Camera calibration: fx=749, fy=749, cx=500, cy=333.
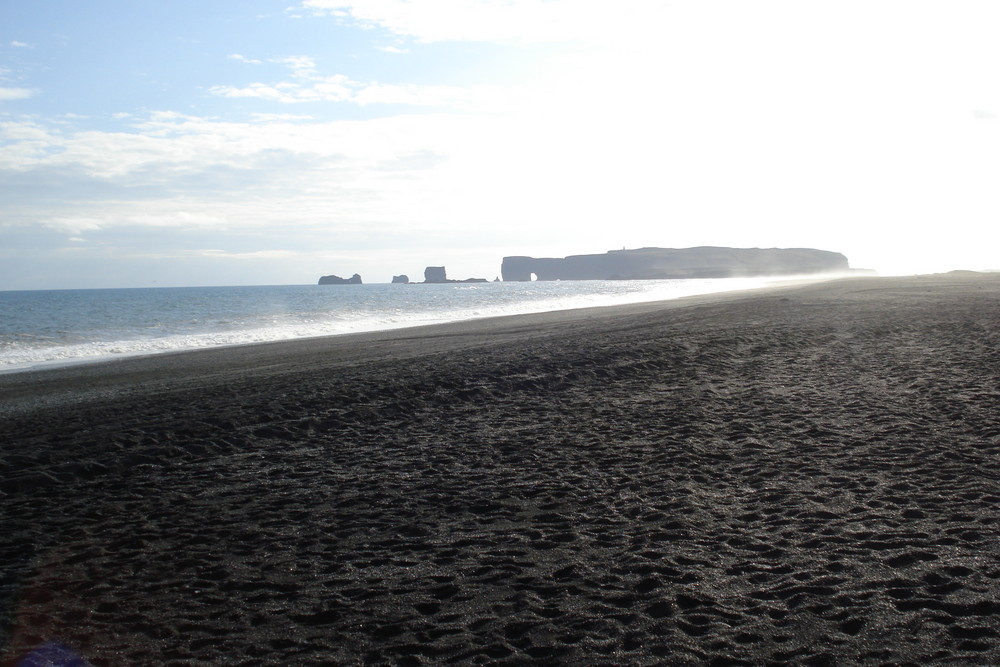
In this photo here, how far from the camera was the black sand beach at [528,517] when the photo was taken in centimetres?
454

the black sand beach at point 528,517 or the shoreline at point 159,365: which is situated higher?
the shoreline at point 159,365

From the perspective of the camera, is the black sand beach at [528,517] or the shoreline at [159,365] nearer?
the black sand beach at [528,517]

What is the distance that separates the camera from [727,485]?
7.16 m

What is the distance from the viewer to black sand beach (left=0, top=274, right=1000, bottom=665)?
454 centimetres

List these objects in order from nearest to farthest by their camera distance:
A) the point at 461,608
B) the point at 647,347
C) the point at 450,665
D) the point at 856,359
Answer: the point at 450,665
the point at 461,608
the point at 856,359
the point at 647,347

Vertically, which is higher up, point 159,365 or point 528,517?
point 159,365

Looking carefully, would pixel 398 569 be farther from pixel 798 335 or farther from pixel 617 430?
Result: pixel 798 335

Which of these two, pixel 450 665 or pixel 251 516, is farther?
pixel 251 516

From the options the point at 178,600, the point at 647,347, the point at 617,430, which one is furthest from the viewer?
the point at 647,347

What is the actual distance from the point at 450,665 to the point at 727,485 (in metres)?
3.83

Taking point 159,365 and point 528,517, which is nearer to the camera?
point 528,517

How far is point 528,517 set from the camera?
671 cm

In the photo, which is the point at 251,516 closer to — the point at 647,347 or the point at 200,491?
the point at 200,491

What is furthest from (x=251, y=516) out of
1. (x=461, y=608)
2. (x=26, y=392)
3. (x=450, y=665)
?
(x=26, y=392)
